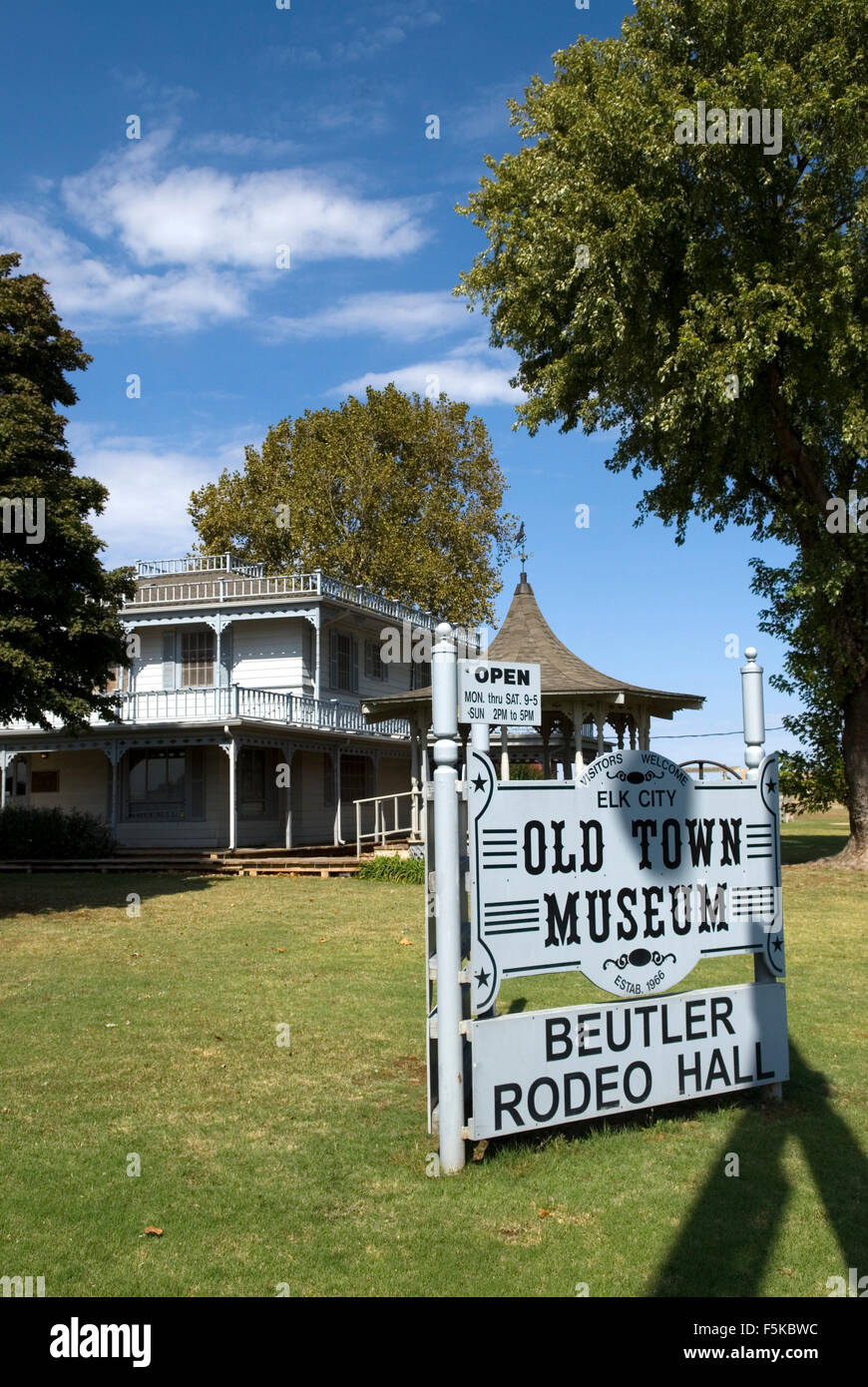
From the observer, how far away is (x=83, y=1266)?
411 cm

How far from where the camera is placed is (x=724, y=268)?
56.2ft

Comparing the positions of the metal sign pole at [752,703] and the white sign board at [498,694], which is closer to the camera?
the white sign board at [498,694]

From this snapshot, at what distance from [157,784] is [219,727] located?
3.91 meters

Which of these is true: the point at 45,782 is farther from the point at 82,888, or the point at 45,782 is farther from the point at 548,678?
the point at 548,678

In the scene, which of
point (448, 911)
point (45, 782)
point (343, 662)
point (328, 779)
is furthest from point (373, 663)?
point (448, 911)

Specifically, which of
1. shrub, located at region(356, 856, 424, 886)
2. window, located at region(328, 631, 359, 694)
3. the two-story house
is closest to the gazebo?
shrub, located at region(356, 856, 424, 886)

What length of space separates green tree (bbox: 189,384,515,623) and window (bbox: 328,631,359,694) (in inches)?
280

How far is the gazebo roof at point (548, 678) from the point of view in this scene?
21594 millimetres

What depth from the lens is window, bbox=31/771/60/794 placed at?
2839 cm

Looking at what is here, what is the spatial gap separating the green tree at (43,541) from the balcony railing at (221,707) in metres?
8.27

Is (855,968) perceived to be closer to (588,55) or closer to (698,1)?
(698,1)

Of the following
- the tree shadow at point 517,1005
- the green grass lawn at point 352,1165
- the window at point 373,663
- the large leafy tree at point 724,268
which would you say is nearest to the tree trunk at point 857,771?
the large leafy tree at point 724,268

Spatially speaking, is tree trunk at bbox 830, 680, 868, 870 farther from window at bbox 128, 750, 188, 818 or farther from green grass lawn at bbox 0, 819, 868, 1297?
window at bbox 128, 750, 188, 818

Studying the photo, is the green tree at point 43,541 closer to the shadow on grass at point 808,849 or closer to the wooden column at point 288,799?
the wooden column at point 288,799
